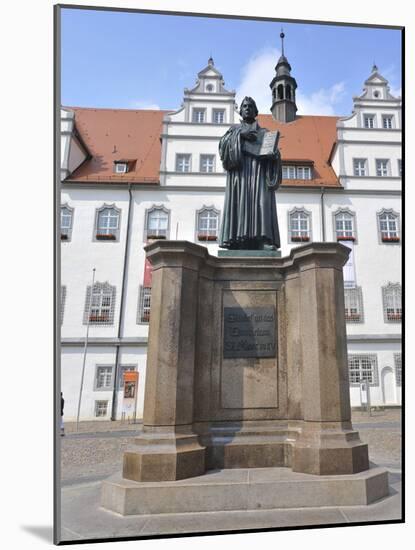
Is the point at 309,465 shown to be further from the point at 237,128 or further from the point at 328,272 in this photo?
the point at 237,128

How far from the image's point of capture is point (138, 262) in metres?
21.6

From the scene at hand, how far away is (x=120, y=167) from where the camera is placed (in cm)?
2345

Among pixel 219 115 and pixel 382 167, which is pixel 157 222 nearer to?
pixel 219 115

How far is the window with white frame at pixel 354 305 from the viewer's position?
20953 mm

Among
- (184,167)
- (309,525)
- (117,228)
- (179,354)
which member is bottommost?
(309,525)

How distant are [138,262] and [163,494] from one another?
18133mm

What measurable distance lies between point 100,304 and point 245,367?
1708 cm

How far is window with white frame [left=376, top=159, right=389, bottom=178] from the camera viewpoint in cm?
2300

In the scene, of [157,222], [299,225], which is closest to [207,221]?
[157,222]

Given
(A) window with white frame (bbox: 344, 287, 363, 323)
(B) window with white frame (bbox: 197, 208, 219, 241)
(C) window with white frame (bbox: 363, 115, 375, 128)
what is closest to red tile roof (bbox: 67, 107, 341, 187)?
(C) window with white frame (bbox: 363, 115, 375, 128)

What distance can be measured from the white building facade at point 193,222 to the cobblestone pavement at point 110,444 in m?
2.24

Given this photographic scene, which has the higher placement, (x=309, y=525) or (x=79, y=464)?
(x=309, y=525)

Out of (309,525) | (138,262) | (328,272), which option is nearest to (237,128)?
(328,272)

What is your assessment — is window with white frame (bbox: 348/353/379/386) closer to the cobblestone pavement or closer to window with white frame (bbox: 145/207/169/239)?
the cobblestone pavement
